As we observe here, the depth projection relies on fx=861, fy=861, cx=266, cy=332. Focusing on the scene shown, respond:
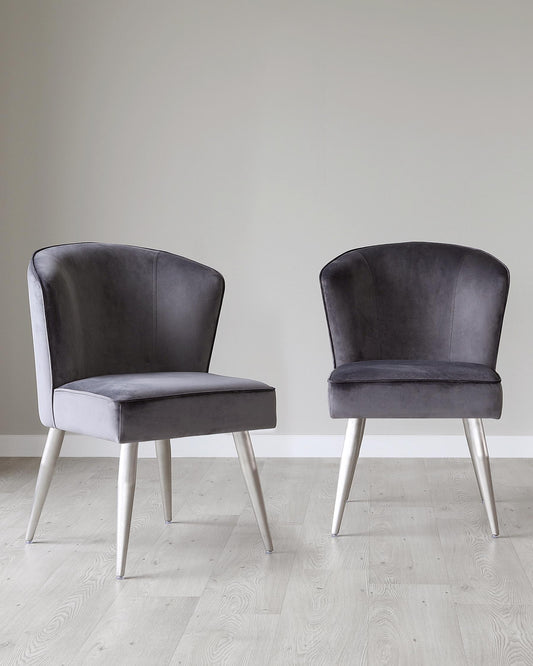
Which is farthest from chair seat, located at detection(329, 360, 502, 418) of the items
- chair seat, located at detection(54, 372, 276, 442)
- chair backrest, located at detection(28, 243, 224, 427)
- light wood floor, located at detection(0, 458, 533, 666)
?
chair backrest, located at detection(28, 243, 224, 427)

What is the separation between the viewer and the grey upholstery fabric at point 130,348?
2.12m

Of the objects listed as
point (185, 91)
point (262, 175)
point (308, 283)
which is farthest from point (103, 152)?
point (308, 283)

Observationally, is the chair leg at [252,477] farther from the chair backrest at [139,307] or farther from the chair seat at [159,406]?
the chair backrest at [139,307]

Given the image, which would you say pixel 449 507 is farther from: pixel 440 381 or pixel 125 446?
pixel 125 446

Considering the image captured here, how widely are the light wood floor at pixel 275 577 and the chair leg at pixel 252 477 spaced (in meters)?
0.06

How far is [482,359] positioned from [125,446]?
1.19m

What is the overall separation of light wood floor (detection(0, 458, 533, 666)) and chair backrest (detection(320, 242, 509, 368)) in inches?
20.0

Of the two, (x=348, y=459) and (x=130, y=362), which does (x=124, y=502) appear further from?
(x=348, y=459)

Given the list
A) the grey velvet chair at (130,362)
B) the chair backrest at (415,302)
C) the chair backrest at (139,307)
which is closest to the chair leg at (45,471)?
the grey velvet chair at (130,362)

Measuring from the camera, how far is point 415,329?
2904mm

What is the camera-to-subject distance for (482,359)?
8.82 feet

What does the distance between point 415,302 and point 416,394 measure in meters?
0.60

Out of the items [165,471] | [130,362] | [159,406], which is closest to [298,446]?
[165,471]

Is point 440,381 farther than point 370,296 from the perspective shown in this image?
No
